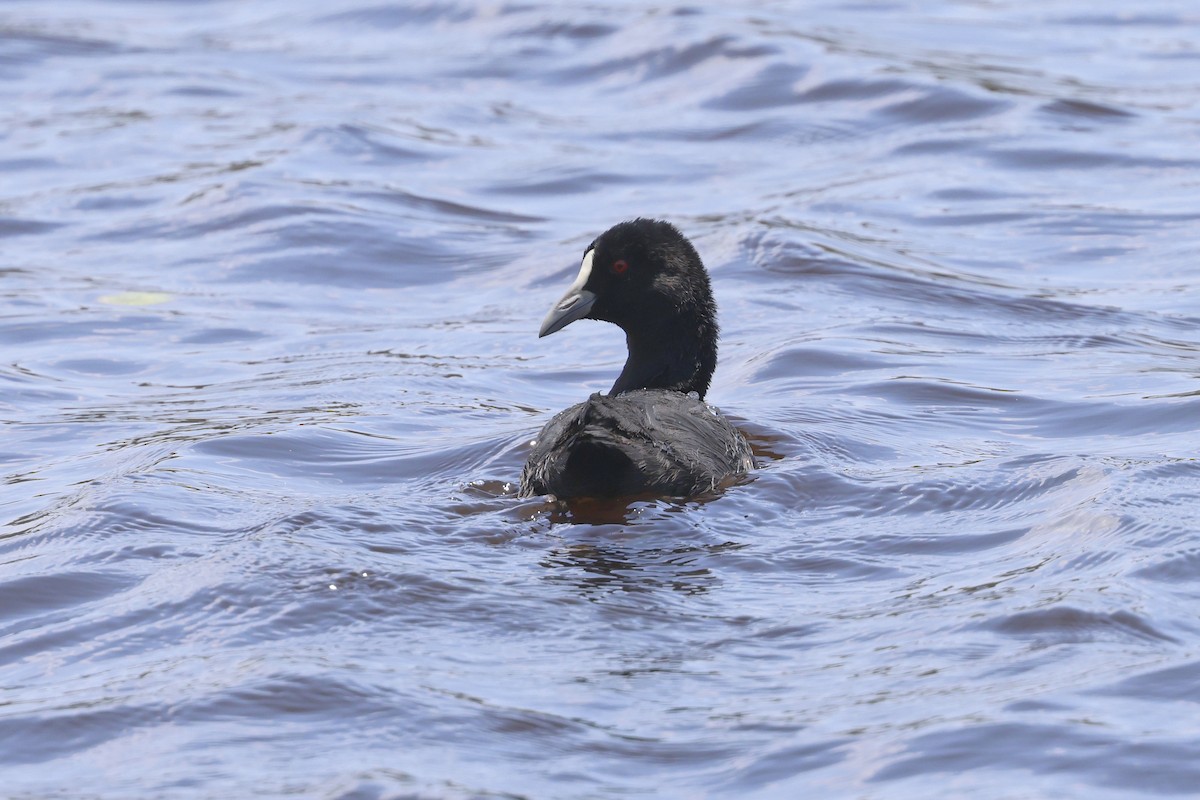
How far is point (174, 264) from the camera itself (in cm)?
1175

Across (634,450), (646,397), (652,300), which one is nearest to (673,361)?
(652,300)

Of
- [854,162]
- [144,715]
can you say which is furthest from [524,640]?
[854,162]

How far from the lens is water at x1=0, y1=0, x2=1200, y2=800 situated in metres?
4.77

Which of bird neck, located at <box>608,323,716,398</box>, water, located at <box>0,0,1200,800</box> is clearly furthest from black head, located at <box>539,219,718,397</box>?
water, located at <box>0,0,1200,800</box>

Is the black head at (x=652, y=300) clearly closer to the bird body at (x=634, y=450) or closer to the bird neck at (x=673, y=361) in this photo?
the bird neck at (x=673, y=361)

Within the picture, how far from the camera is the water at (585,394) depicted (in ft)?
15.6

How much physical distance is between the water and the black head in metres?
0.49

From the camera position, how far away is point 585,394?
9062mm

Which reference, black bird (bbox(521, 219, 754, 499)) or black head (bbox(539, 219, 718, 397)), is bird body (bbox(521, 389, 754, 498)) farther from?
black head (bbox(539, 219, 718, 397))

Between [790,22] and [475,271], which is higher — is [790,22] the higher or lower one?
the higher one

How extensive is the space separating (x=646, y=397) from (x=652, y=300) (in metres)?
0.73

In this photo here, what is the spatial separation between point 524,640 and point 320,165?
30.8 feet

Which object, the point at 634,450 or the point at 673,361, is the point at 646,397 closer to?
the point at 673,361

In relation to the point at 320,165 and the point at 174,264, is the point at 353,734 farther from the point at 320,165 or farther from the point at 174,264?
the point at 320,165
